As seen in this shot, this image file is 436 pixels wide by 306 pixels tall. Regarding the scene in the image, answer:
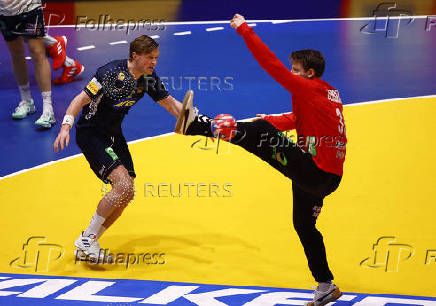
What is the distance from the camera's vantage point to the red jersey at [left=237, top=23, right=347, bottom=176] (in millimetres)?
5430

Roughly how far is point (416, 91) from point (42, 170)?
569cm

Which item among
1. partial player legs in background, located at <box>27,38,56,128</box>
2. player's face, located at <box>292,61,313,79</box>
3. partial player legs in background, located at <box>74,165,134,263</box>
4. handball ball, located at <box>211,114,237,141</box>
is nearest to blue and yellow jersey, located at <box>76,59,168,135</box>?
partial player legs in background, located at <box>74,165,134,263</box>

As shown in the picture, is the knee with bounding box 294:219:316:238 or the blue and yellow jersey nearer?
the knee with bounding box 294:219:316:238

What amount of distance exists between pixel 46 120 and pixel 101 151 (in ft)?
12.2

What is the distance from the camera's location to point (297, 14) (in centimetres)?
1549

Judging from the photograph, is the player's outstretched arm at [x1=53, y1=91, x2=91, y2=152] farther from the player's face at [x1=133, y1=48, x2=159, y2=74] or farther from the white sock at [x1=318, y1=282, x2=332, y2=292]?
the white sock at [x1=318, y1=282, x2=332, y2=292]

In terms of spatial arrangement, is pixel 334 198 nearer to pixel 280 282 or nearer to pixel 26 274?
pixel 280 282

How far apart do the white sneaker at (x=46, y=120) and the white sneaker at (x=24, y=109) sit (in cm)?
50

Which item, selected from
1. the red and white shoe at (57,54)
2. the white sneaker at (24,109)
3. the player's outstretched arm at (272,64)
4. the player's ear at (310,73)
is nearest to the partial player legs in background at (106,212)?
the player's outstretched arm at (272,64)

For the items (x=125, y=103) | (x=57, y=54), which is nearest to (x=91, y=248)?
(x=125, y=103)

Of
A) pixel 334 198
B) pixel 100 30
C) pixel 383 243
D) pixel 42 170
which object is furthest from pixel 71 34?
pixel 383 243

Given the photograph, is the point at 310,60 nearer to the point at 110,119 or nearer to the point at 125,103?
the point at 125,103

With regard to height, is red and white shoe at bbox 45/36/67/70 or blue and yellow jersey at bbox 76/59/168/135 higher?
blue and yellow jersey at bbox 76/59/168/135

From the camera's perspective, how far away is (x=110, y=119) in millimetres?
6570
